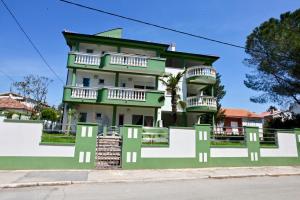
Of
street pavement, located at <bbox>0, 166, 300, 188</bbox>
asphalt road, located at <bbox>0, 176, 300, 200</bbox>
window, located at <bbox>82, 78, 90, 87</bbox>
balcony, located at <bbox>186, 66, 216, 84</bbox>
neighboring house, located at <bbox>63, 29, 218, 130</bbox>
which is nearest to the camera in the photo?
asphalt road, located at <bbox>0, 176, 300, 200</bbox>

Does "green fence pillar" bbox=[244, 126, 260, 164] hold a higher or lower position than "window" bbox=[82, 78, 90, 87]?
lower

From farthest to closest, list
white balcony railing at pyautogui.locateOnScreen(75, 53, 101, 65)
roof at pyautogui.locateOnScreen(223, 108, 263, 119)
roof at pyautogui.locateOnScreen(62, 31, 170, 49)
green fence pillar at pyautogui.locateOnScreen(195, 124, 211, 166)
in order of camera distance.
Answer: roof at pyautogui.locateOnScreen(223, 108, 263, 119)
roof at pyautogui.locateOnScreen(62, 31, 170, 49)
white balcony railing at pyautogui.locateOnScreen(75, 53, 101, 65)
green fence pillar at pyautogui.locateOnScreen(195, 124, 211, 166)

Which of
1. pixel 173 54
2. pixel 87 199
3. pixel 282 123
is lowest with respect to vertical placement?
pixel 87 199

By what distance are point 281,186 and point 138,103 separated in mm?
14098

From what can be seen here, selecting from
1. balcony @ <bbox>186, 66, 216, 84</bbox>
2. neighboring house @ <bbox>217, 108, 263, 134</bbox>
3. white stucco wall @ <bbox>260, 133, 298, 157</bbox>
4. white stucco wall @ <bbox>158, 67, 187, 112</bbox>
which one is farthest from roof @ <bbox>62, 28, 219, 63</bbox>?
neighboring house @ <bbox>217, 108, 263, 134</bbox>

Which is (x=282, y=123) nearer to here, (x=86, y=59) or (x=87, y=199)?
(x=86, y=59)

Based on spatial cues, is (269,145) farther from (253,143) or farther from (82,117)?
(82,117)

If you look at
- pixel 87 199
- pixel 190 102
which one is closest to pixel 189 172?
pixel 87 199

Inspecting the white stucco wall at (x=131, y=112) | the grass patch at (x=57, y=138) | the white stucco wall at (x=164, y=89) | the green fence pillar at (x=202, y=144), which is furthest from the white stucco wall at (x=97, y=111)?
the green fence pillar at (x=202, y=144)

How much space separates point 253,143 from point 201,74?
1113 cm

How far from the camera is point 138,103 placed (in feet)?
71.9

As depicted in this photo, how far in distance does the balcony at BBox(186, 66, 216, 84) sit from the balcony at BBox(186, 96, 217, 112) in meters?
2.16

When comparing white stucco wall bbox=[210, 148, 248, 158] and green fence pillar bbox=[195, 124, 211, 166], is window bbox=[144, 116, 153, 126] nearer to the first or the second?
green fence pillar bbox=[195, 124, 211, 166]

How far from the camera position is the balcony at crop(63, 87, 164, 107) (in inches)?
824
